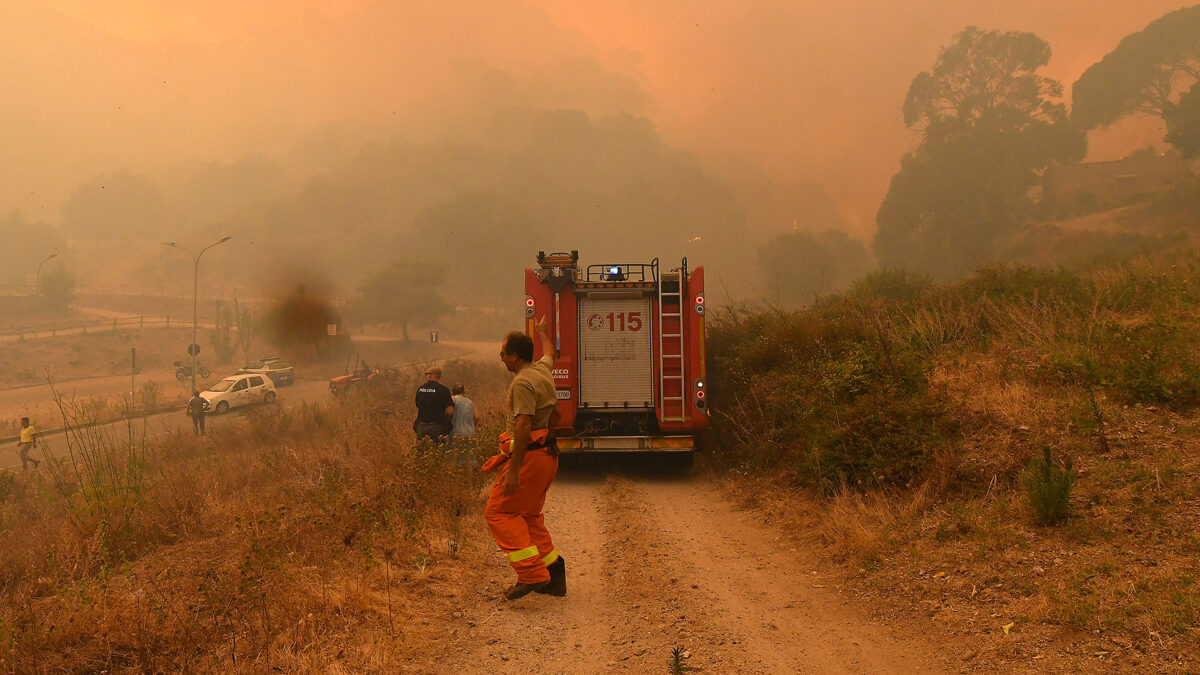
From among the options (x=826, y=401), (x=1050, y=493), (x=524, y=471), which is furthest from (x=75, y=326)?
(x=1050, y=493)

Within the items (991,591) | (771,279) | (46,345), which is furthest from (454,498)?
(46,345)

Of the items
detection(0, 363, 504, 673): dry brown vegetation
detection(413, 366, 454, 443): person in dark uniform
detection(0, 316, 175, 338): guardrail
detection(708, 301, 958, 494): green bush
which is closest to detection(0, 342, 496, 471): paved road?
detection(0, 363, 504, 673): dry brown vegetation

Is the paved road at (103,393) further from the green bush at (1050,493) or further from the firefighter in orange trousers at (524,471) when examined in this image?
the green bush at (1050,493)

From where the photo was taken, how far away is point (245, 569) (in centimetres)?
497

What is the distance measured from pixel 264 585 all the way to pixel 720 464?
22.7 ft

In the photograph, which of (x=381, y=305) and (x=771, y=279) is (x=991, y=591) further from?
(x=381, y=305)

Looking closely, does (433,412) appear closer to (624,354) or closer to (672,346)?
(624,354)

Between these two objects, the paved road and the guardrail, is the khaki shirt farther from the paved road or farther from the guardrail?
the guardrail

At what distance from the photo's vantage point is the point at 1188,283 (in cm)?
950

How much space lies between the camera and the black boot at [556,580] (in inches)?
199

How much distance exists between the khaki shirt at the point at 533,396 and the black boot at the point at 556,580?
3.35 feet

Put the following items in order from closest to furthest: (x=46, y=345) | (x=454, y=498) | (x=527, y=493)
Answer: (x=527, y=493) < (x=454, y=498) < (x=46, y=345)

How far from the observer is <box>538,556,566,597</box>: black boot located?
506 cm

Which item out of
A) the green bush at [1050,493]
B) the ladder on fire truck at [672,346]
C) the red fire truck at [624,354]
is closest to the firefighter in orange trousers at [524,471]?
the green bush at [1050,493]
